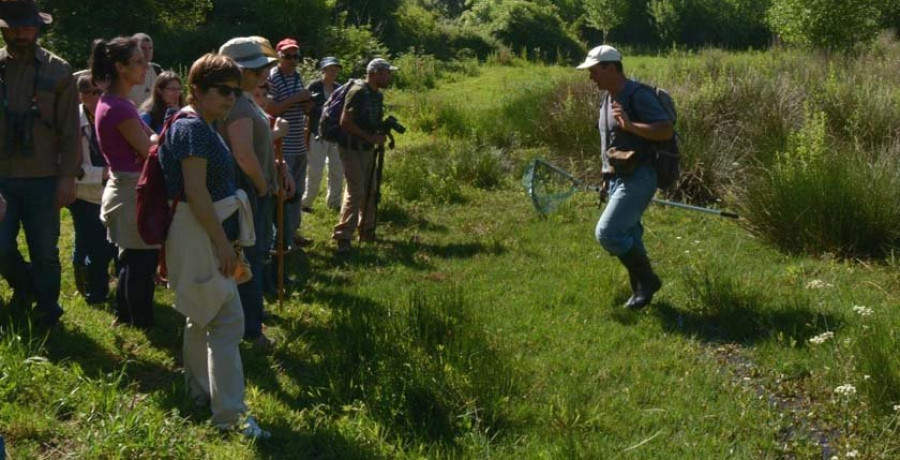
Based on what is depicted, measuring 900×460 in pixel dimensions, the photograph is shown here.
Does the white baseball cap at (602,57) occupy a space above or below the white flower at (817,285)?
above

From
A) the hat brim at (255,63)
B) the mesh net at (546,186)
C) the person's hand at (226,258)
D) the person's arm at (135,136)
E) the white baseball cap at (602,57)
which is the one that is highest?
the hat brim at (255,63)

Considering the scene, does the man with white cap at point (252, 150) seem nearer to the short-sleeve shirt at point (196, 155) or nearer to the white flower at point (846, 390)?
the short-sleeve shirt at point (196, 155)

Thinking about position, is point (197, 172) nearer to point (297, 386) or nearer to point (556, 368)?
point (297, 386)

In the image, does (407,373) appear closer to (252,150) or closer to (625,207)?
(252,150)

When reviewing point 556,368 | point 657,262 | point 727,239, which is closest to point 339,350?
point 556,368

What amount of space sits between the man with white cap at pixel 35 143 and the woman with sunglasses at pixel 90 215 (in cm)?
77

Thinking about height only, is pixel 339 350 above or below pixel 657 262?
above

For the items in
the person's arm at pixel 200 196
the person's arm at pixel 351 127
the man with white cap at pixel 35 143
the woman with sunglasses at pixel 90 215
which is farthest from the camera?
the person's arm at pixel 351 127

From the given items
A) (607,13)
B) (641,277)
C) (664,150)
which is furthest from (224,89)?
(607,13)

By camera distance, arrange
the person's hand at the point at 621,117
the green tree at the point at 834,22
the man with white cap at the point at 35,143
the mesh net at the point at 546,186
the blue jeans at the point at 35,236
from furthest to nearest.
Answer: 1. the green tree at the point at 834,22
2. the mesh net at the point at 546,186
3. the person's hand at the point at 621,117
4. the blue jeans at the point at 35,236
5. the man with white cap at the point at 35,143

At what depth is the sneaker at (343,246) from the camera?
8719 millimetres

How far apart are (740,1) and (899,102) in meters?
38.3

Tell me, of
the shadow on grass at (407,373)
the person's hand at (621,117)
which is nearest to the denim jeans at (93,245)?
the shadow on grass at (407,373)

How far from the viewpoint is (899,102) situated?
10.8m
